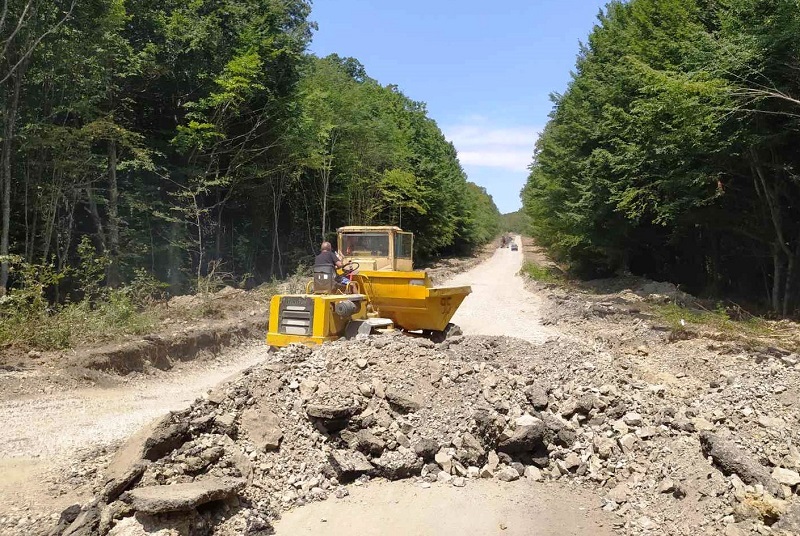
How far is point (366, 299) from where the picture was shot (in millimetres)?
10445

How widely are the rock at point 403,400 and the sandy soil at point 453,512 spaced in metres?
1.03

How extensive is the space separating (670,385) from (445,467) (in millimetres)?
4419

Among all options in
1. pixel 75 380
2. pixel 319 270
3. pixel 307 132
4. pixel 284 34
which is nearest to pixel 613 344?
pixel 319 270

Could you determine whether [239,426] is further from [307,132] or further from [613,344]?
[307,132]

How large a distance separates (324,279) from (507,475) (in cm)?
518

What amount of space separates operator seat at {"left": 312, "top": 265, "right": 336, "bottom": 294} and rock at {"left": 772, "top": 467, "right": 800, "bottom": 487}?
6.87 meters

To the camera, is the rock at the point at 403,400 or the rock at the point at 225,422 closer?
the rock at the point at 225,422

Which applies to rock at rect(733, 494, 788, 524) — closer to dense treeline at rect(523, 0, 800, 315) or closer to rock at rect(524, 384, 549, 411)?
rock at rect(524, 384, 549, 411)

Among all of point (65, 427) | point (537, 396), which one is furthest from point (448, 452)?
point (65, 427)

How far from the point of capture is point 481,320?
17.4 metres

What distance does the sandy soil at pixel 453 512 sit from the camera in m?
4.96

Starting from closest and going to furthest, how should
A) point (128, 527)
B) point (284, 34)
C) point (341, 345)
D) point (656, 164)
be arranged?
point (128, 527) < point (341, 345) < point (656, 164) < point (284, 34)

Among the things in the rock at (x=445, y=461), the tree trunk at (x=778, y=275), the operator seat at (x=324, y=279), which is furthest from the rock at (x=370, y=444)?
the tree trunk at (x=778, y=275)

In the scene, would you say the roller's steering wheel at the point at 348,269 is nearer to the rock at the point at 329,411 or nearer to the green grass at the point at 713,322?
the rock at the point at 329,411
